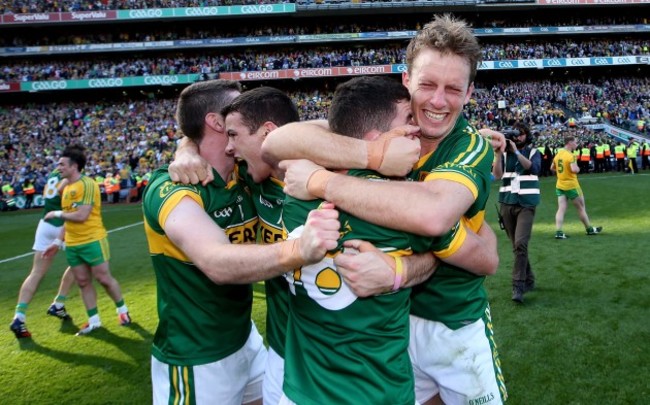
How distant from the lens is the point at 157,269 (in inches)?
103

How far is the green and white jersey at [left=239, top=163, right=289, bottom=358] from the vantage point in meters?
2.48

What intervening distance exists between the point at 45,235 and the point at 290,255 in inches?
271

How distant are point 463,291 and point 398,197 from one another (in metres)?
1.03

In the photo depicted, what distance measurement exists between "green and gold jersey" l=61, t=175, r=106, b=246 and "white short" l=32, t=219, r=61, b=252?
2.30 ft

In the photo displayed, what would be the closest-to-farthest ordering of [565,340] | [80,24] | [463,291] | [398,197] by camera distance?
[398,197] < [463,291] < [565,340] < [80,24]

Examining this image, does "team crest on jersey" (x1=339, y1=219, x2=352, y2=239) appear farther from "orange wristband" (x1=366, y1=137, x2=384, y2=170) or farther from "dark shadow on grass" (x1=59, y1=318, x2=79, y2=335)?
"dark shadow on grass" (x1=59, y1=318, x2=79, y2=335)

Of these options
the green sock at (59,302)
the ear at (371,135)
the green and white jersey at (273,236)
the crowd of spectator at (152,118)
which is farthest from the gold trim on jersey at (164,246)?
the crowd of spectator at (152,118)

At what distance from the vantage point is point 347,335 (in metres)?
1.74

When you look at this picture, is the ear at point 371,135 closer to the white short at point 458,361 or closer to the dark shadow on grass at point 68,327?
the white short at point 458,361

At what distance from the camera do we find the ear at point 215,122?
8.64 ft

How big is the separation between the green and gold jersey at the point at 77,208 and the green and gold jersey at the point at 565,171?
9088 millimetres

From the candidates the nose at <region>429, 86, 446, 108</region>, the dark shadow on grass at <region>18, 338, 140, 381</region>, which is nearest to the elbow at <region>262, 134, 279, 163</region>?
the nose at <region>429, 86, 446, 108</region>

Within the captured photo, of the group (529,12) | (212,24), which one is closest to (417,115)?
(212,24)

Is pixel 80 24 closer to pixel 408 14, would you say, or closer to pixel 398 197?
pixel 408 14
